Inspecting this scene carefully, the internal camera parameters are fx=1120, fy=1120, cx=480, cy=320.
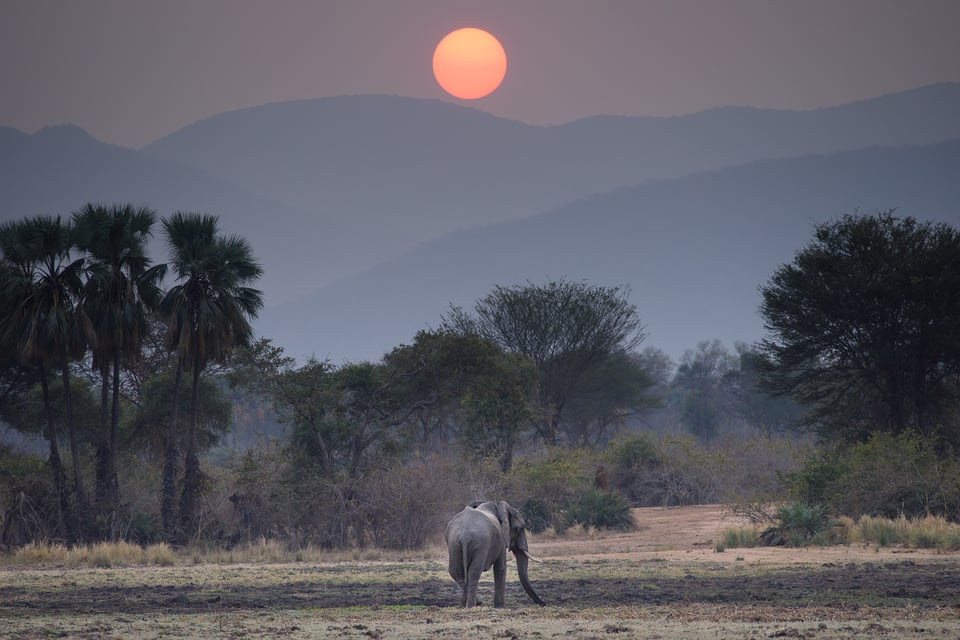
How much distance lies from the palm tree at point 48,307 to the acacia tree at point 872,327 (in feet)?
80.1

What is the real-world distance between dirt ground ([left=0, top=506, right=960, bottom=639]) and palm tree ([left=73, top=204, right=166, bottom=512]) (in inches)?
266

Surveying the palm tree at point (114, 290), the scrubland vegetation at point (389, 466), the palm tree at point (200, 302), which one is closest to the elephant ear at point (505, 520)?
the scrubland vegetation at point (389, 466)

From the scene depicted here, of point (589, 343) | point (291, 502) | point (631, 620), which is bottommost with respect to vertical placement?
point (631, 620)

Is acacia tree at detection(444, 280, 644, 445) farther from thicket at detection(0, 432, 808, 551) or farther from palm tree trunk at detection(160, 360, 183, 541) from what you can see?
palm tree trunk at detection(160, 360, 183, 541)

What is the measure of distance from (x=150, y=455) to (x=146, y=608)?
960 inches

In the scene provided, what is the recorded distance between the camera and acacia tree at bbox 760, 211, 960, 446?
38.3 metres

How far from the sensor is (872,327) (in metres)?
39.4

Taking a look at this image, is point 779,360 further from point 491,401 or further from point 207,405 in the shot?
point 207,405

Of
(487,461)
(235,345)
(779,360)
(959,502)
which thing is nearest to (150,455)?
(235,345)

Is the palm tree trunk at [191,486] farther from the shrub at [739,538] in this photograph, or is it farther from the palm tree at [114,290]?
the shrub at [739,538]

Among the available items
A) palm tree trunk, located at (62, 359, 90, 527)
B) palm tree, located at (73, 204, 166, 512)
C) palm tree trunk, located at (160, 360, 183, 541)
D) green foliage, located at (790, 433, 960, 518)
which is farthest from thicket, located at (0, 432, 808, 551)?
green foliage, located at (790, 433, 960, 518)

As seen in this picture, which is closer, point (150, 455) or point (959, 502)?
point (959, 502)

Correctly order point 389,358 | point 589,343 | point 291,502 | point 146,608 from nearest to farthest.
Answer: point 146,608, point 291,502, point 389,358, point 589,343

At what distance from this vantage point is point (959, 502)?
30.2 metres
